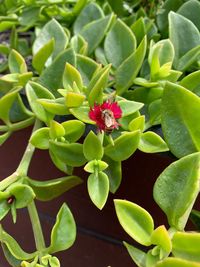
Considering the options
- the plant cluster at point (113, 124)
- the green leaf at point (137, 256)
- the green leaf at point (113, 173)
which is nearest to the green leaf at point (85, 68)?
the plant cluster at point (113, 124)

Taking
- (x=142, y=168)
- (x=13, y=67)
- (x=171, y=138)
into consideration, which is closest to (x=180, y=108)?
(x=171, y=138)

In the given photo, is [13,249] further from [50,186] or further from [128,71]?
[128,71]

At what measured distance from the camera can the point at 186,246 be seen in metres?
0.33

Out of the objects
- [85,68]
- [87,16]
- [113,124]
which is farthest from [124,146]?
[87,16]

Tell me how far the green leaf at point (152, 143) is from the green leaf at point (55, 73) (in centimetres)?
12

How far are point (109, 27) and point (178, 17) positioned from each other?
11 centimetres

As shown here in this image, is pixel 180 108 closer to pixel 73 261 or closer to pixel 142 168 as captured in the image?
pixel 142 168

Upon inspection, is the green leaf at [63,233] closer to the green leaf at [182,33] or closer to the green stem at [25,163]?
the green stem at [25,163]

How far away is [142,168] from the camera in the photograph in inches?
19.9

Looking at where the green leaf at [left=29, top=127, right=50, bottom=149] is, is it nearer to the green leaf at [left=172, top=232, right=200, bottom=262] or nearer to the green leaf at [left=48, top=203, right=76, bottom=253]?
the green leaf at [left=48, top=203, right=76, bottom=253]

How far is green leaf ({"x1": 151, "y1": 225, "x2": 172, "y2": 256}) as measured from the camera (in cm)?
33

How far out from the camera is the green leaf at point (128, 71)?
475 millimetres

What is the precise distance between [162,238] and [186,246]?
0.02 metres

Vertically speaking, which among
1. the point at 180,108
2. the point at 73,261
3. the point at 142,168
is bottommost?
the point at 73,261
